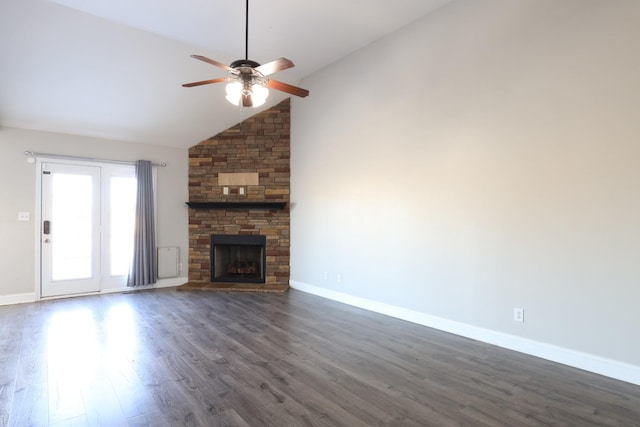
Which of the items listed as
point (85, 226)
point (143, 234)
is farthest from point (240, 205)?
point (85, 226)

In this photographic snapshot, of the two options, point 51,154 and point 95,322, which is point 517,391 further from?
point 51,154

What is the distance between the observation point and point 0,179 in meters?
4.81

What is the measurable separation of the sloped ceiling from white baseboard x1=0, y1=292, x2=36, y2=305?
2.49 m

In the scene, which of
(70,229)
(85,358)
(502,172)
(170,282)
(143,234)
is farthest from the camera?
(170,282)

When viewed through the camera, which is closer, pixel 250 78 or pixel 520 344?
pixel 250 78

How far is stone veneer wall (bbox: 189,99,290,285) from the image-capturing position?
6.21 metres

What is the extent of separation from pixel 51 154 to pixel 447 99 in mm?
5718

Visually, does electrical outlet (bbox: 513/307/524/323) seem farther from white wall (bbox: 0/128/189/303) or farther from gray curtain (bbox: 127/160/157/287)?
white wall (bbox: 0/128/189/303)

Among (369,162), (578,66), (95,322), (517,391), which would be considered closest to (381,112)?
(369,162)

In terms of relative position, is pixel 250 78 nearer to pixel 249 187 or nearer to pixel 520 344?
pixel 520 344

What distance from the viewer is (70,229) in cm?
533

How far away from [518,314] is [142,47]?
5.19m

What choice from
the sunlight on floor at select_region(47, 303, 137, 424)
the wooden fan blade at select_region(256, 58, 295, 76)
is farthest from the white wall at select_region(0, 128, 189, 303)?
the wooden fan blade at select_region(256, 58, 295, 76)

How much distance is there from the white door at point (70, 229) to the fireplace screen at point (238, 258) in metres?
1.90
